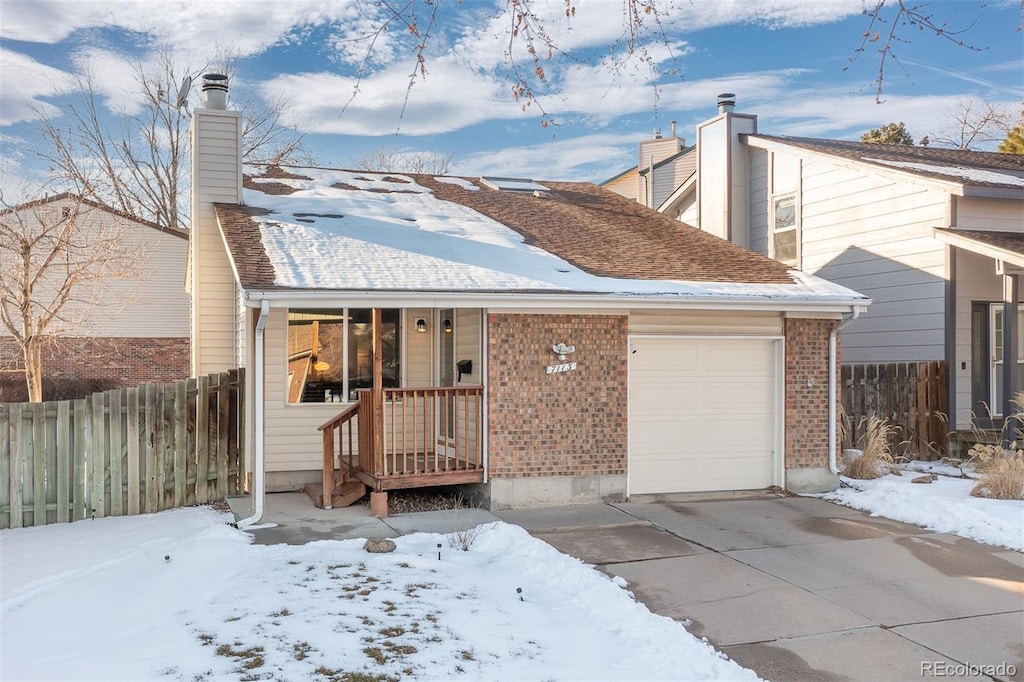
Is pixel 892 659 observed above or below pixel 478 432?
below

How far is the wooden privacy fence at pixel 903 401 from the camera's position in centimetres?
1237

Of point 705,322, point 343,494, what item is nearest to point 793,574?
point 705,322

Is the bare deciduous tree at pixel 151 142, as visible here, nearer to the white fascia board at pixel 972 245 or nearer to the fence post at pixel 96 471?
the fence post at pixel 96 471

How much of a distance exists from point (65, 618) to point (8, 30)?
1518 centimetres

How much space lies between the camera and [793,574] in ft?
22.4

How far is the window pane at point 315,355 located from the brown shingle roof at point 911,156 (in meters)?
9.19

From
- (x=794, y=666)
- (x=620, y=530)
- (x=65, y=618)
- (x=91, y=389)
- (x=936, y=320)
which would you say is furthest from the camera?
(x=91, y=389)

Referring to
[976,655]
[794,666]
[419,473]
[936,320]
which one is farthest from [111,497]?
[936,320]

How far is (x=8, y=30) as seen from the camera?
16.2 meters

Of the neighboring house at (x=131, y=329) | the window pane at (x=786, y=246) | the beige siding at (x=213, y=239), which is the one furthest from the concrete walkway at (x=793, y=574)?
the neighboring house at (x=131, y=329)

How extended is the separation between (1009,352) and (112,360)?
78.8 ft

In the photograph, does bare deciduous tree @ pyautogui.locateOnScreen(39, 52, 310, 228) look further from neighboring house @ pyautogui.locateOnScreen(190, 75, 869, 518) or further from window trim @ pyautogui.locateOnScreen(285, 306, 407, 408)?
window trim @ pyautogui.locateOnScreen(285, 306, 407, 408)

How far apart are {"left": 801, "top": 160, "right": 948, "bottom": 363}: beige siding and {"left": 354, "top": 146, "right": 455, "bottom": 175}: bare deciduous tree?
69.7 feet

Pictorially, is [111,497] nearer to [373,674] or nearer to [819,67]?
[373,674]
